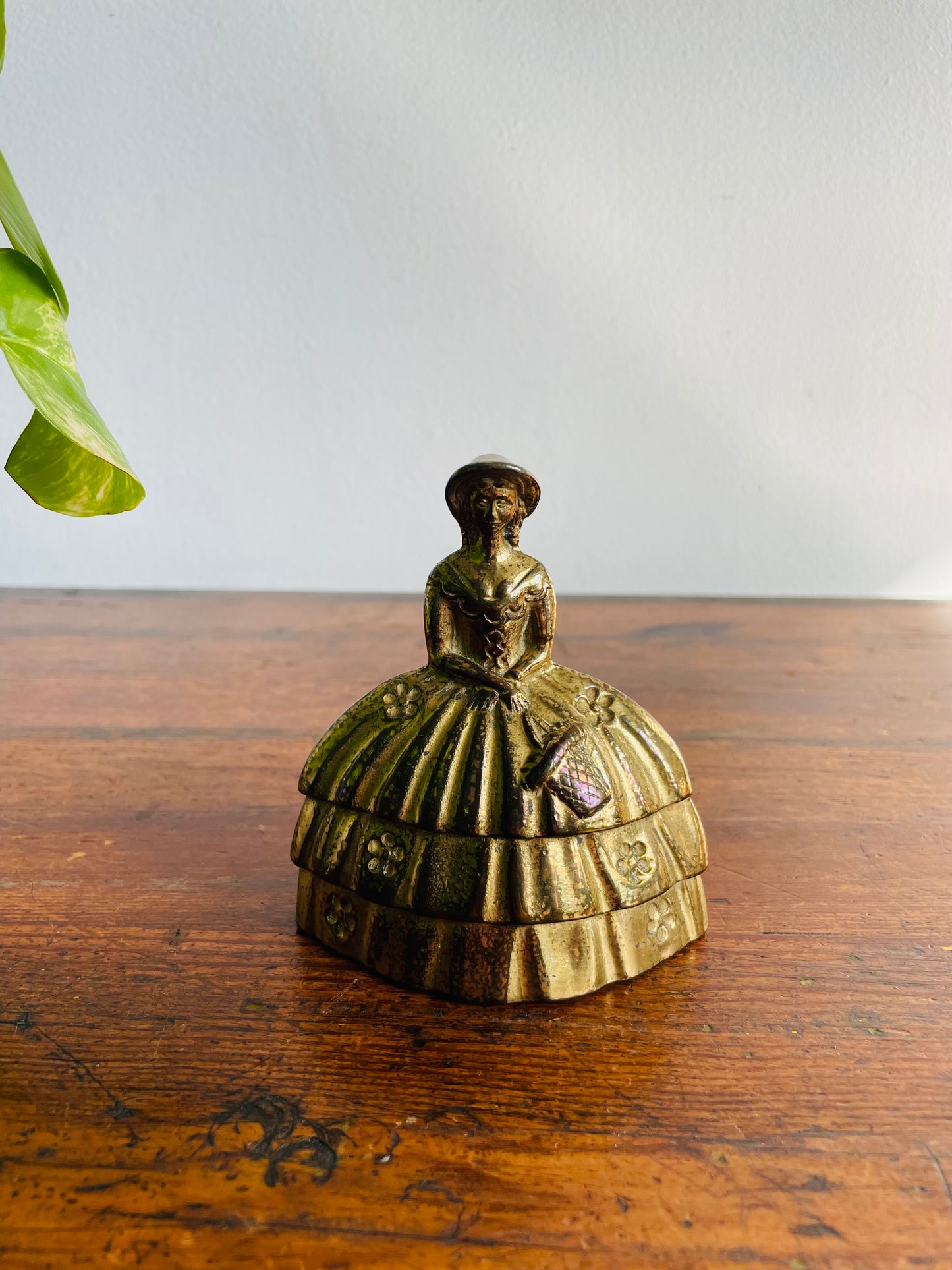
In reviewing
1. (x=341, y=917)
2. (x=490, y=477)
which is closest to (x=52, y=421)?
(x=490, y=477)

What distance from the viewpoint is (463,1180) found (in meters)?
0.68

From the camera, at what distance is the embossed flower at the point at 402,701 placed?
94 cm

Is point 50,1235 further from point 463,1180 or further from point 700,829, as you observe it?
point 700,829

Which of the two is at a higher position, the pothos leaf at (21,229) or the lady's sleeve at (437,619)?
the pothos leaf at (21,229)

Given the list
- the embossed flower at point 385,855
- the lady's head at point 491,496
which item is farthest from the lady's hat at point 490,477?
the embossed flower at point 385,855

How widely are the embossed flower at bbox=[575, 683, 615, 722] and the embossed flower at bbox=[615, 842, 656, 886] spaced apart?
11 centimetres

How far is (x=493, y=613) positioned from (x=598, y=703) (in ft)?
0.42

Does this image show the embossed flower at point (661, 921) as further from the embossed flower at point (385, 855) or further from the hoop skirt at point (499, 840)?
the embossed flower at point (385, 855)

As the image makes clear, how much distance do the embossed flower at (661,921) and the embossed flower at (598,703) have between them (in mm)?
165

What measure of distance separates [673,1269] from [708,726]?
94 centimetres

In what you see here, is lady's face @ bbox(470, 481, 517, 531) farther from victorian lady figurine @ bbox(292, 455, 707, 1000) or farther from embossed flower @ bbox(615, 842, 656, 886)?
embossed flower @ bbox(615, 842, 656, 886)

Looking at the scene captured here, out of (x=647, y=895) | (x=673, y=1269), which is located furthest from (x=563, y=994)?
(x=673, y=1269)

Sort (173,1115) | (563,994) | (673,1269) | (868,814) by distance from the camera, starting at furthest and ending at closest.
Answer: (868,814) < (563,994) < (173,1115) < (673,1269)

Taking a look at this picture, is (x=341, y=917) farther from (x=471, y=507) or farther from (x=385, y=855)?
(x=471, y=507)
